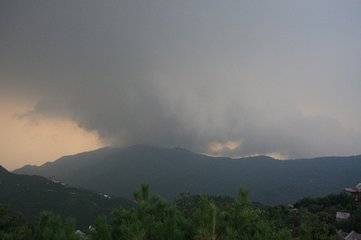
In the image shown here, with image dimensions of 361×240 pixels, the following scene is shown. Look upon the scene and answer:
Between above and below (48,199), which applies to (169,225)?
below

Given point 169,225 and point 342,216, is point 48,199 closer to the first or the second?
point 342,216

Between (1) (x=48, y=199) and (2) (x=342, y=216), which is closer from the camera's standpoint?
(2) (x=342, y=216)

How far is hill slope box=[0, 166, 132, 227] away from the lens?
69312 mm

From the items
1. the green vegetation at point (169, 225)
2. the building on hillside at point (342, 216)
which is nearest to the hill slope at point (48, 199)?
the building on hillside at point (342, 216)

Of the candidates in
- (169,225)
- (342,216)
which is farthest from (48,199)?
(169,225)

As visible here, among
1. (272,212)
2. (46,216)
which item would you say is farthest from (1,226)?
(272,212)

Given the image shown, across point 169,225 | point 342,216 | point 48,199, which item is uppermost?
point 48,199

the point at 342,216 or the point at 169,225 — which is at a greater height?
the point at 169,225

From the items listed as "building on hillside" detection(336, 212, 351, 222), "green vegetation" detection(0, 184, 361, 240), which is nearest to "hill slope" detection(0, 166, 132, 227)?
"building on hillside" detection(336, 212, 351, 222)

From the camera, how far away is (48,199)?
7838 centimetres

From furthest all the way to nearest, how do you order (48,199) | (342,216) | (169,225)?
1. (48,199)
2. (342,216)
3. (169,225)

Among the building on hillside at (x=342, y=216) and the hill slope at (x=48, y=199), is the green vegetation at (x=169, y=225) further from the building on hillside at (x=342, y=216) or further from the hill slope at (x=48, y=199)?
the hill slope at (x=48, y=199)

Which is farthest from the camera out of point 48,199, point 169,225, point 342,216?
point 48,199

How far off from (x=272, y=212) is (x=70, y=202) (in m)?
45.2
